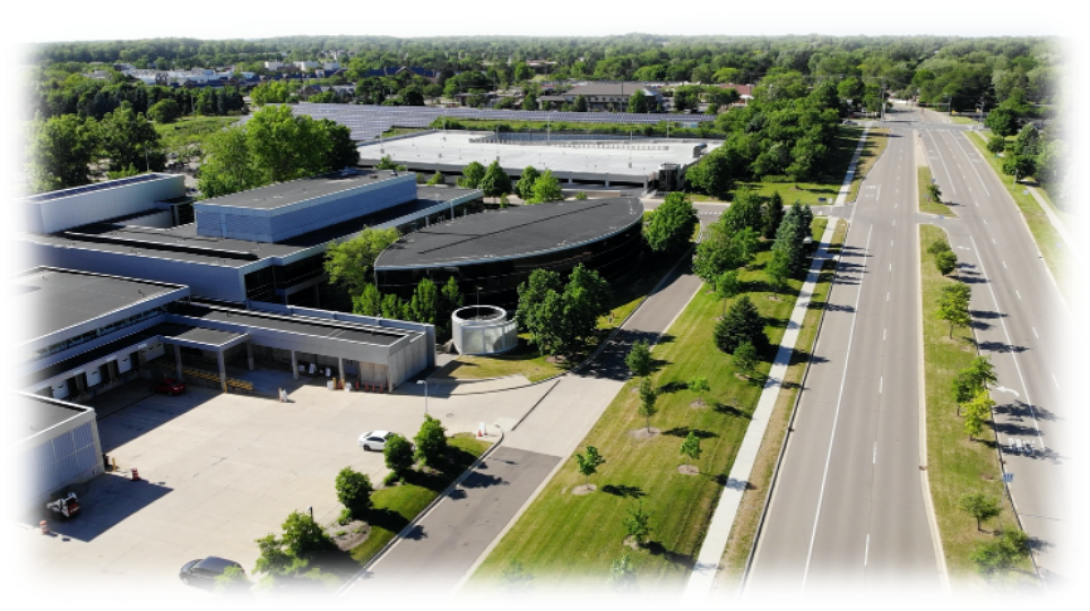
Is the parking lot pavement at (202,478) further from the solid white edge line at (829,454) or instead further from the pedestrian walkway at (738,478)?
the solid white edge line at (829,454)

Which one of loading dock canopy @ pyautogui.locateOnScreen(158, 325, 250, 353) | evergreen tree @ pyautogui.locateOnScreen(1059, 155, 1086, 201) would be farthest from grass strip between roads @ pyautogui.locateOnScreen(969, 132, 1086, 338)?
loading dock canopy @ pyautogui.locateOnScreen(158, 325, 250, 353)

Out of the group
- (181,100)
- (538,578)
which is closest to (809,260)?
(538,578)

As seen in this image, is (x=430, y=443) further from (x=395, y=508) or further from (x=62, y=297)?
(x=62, y=297)

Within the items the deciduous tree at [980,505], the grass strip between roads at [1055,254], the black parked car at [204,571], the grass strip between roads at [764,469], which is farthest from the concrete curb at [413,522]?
the grass strip between roads at [1055,254]

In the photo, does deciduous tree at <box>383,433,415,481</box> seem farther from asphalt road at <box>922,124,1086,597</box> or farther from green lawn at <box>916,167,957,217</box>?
green lawn at <box>916,167,957,217</box>

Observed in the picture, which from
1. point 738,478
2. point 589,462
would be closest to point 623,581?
point 589,462

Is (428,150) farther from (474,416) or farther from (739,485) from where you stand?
(739,485)

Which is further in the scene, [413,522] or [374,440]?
[374,440]
